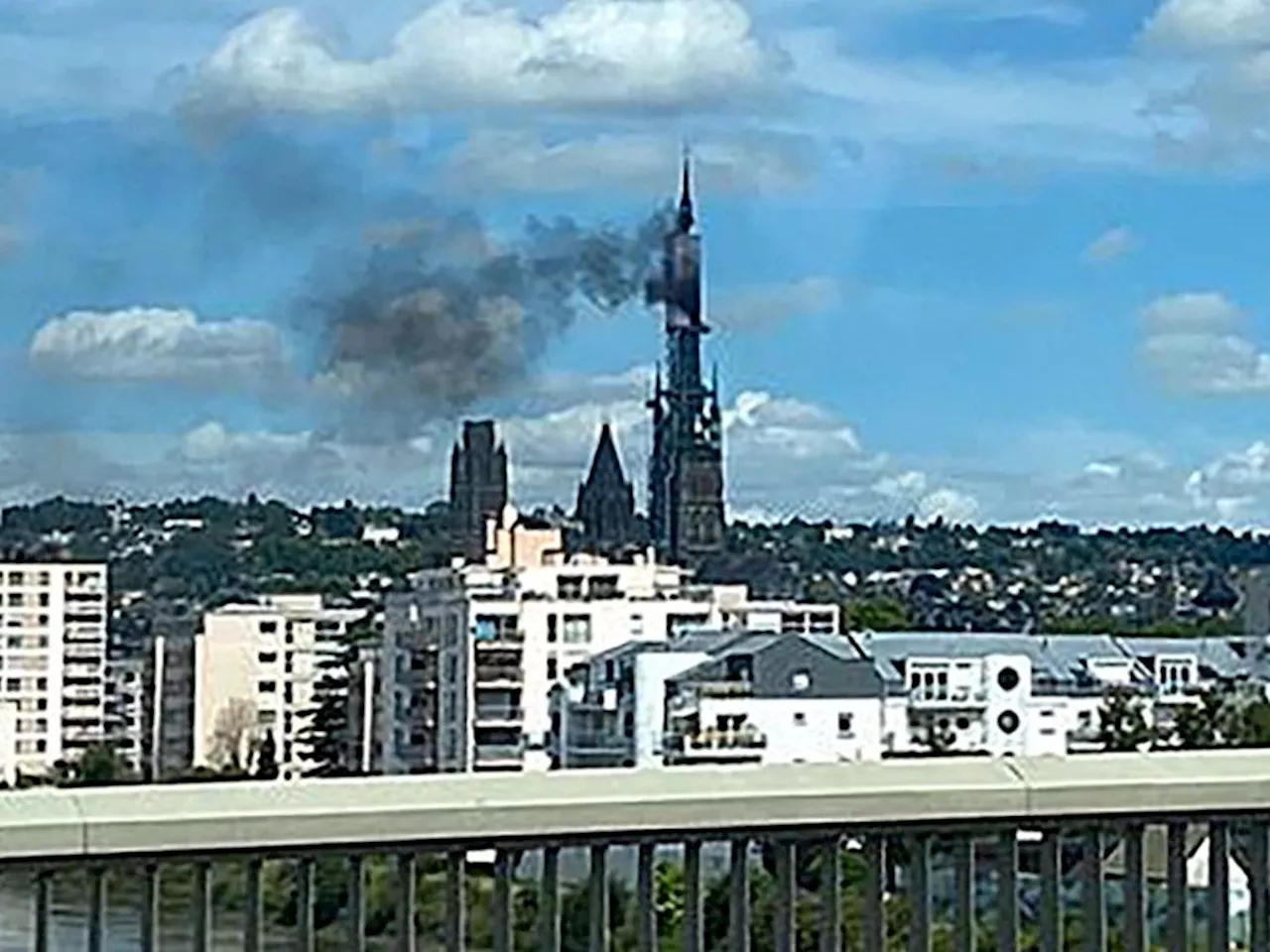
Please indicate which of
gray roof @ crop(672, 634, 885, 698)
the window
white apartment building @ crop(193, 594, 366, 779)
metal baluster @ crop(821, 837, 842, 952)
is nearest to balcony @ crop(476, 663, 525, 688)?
the window

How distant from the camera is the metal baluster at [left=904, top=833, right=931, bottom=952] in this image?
3.77 m

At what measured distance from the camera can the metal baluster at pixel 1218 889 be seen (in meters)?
3.87

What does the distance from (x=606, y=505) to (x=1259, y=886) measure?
6603 centimetres

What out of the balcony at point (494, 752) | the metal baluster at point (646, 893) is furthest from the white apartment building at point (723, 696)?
the metal baluster at point (646, 893)

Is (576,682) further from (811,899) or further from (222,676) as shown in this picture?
(811,899)

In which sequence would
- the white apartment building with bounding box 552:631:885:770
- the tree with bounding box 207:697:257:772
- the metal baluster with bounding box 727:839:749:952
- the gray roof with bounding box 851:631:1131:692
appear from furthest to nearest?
the gray roof with bounding box 851:631:1131:692 < the tree with bounding box 207:697:257:772 < the white apartment building with bounding box 552:631:885:770 < the metal baluster with bounding box 727:839:749:952

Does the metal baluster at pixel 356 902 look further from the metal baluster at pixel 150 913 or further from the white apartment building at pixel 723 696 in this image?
the white apartment building at pixel 723 696

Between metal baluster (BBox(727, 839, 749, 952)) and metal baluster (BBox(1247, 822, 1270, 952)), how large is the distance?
653mm

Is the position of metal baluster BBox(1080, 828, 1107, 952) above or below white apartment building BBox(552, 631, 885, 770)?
below

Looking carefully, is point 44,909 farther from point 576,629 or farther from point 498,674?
point 576,629

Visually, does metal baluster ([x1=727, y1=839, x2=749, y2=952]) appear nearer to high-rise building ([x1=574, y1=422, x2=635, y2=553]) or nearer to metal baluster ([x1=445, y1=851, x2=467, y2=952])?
metal baluster ([x1=445, y1=851, x2=467, y2=952])

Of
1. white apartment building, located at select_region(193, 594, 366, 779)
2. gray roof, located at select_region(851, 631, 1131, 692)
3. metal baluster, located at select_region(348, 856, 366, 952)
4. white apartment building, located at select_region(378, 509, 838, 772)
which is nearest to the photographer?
metal baluster, located at select_region(348, 856, 366, 952)

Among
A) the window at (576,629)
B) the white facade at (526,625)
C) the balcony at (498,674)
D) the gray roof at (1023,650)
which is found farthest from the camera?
the window at (576,629)

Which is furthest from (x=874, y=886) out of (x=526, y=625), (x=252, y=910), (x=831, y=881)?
(x=526, y=625)
